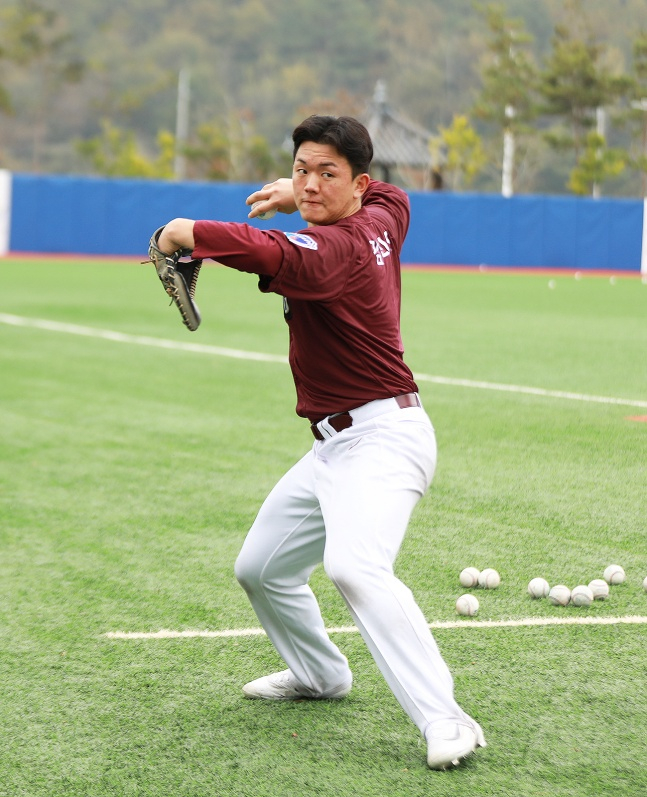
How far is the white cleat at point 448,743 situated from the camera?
12.7 feet

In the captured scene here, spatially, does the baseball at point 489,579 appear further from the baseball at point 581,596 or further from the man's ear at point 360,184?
the man's ear at point 360,184

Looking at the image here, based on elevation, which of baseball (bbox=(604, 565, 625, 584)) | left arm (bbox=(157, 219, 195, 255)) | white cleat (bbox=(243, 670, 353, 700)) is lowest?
white cleat (bbox=(243, 670, 353, 700))

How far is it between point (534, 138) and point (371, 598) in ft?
277

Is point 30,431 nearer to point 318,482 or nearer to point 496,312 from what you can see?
point 318,482

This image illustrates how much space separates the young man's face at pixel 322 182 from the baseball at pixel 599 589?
2359 millimetres

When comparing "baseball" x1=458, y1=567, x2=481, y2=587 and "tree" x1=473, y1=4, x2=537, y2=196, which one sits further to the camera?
"tree" x1=473, y1=4, x2=537, y2=196

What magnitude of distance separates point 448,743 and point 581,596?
1.92 metres

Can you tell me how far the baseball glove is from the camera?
3.87m

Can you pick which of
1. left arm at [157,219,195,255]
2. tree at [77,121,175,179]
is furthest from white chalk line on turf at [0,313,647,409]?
tree at [77,121,175,179]

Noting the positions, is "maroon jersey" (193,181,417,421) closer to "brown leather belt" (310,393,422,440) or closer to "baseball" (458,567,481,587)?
"brown leather belt" (310,393,422,440)

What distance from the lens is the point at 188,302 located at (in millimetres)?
4016

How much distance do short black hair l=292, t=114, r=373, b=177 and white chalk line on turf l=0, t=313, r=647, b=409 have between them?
7.75m

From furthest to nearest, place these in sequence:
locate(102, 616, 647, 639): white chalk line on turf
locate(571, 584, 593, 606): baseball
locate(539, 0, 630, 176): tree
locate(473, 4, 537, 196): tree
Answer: locate(473, 4, 537, 196): tree → locate(539, 0, 630, 176): tree → locate(571, 584, 593, 606): baseball → locate(102, 616, 647, 639): white chalk line on turf

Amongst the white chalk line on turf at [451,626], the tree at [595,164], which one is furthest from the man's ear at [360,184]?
the tree at [595,164]
